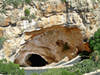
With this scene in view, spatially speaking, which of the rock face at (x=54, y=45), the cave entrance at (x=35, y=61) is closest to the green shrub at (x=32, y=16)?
the rock face at (x=54, y=45)

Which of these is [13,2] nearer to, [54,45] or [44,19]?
[44,19]

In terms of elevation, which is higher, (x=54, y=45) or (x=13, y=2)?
(x=13, y=2)

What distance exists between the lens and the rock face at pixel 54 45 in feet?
71.6

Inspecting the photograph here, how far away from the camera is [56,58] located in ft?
82.8

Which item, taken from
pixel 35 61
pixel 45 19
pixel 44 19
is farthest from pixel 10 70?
pixel 35 61

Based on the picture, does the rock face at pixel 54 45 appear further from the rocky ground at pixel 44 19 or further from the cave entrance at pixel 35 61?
the rocky ground at pixel 44 19

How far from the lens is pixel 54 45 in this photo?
24.6 meters

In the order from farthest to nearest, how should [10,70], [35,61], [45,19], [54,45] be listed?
[35,61] < [54,45] < [45,19] < [10,70]

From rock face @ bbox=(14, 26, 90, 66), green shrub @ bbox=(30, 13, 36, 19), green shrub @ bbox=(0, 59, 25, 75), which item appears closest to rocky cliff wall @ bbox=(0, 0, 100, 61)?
green shrub @ bbox=(30, 13, 36, 19)

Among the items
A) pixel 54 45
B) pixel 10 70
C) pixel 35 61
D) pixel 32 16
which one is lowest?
pixel 35 61

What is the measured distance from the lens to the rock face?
21814 millimetres

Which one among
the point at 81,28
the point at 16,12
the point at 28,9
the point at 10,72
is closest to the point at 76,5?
the point at 81,28

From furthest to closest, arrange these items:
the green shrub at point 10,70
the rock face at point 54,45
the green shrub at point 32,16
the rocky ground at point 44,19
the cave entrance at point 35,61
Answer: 1. the cave entrance at point 35,61
2. the rock face at point 54,45
3. the green shrub at point 32,16
4. the rocky ground at point 44,19
5. the green shrub at point 10,70

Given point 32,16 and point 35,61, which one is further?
point 35,61
